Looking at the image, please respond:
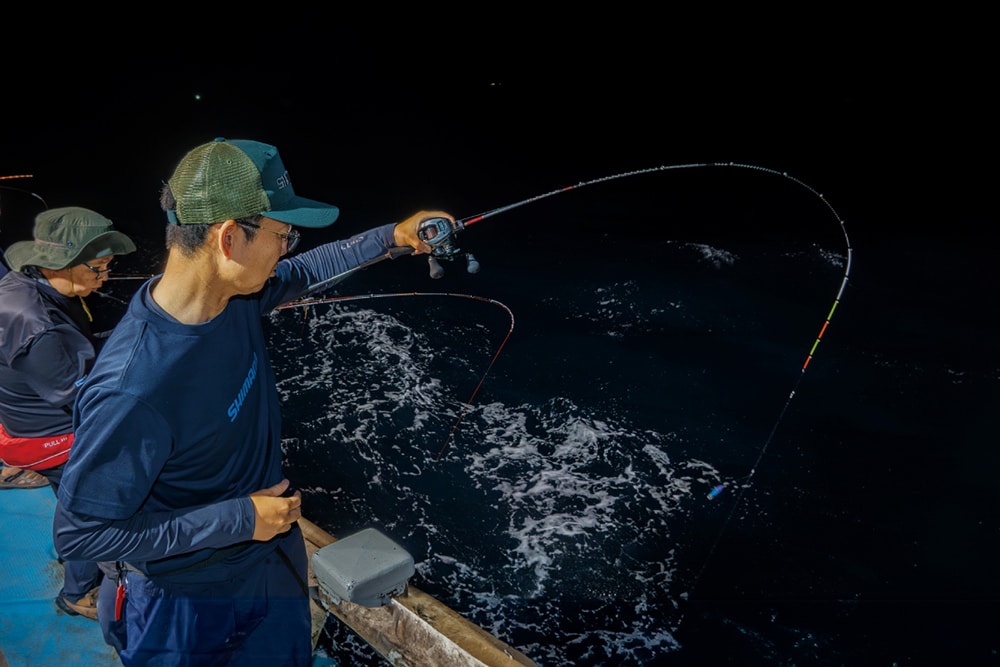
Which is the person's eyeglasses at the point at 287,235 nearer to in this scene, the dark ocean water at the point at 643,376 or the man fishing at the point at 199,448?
the man fishing at the point at 199,448

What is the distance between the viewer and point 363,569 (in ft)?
10.9

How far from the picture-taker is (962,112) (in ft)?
62.3

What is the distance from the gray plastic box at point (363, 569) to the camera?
10.8 ft

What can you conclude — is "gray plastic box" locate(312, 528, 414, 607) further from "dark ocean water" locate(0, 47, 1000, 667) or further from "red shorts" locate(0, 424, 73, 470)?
"dark ocean water" locate(0, 47, 1000, 667)

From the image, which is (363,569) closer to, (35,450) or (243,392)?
(243,392)

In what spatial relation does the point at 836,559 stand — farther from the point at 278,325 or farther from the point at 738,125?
the point at 738,125

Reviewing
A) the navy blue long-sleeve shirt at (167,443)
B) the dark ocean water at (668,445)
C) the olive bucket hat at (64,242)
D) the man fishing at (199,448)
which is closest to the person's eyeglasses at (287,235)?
the man fishing at (199,448)

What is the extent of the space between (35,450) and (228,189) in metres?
2.22

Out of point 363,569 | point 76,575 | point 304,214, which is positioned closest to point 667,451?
point 363,569

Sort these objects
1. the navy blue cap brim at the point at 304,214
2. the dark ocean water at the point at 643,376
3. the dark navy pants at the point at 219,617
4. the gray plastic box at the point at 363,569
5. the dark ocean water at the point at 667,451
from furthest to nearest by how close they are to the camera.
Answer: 1. the dark ocean water at the point at 643,376
2. the dark ocean water at the point at 667,451
3. the gray plastic box at the point at 363,569
4. the dark navy pants at the point at 219,617
5. the navy blue cap brim at the point at 304,214

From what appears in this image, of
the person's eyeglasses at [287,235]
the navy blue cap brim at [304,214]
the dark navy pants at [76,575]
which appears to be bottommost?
the dark navy pants at [76,575]

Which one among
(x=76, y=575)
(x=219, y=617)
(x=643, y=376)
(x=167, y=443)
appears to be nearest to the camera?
(x=167, y=443)

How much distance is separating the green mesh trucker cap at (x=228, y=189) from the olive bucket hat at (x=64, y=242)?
1.69 metres

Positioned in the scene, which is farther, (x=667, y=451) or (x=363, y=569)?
(x=667, y=451)
